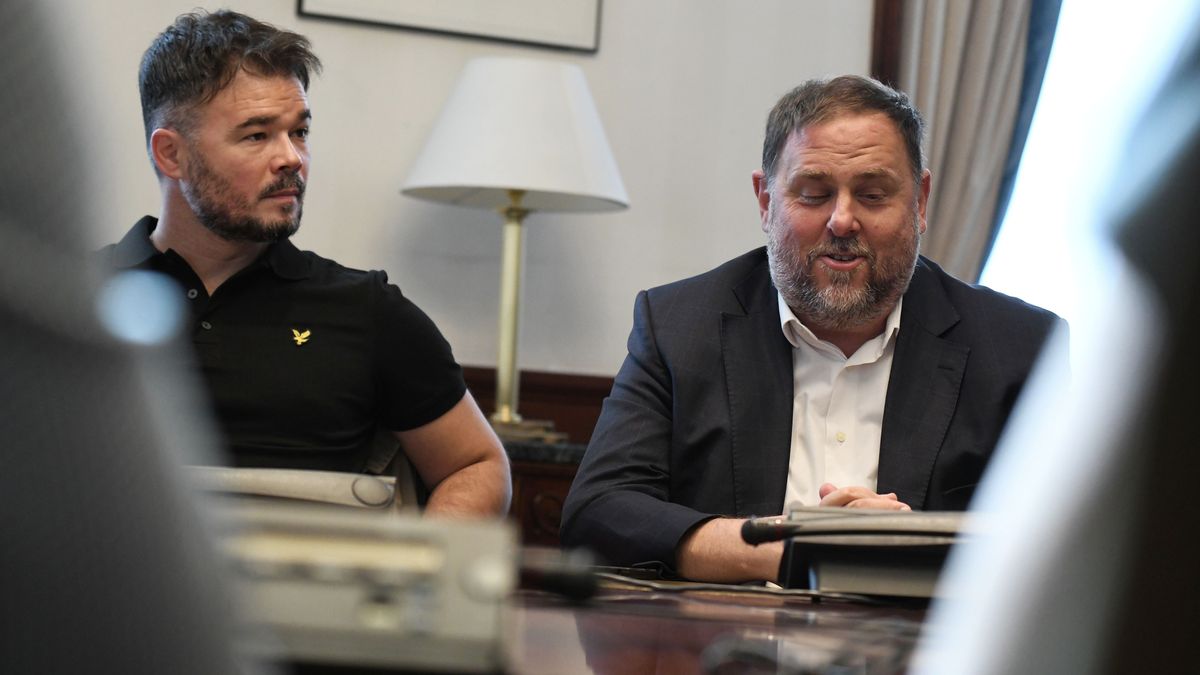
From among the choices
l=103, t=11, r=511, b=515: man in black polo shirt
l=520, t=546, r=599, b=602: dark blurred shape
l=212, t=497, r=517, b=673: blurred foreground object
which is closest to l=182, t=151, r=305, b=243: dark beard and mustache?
l=103, t=11, r=511, b=515: man in black polo shirt

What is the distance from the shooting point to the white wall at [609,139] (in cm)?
360

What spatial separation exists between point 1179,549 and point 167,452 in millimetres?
310

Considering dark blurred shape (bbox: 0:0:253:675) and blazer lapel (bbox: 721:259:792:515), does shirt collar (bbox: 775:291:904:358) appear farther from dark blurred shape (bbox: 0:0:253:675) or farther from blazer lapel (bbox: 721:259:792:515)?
dark blurred shape (bbox: 0:0:253:675)

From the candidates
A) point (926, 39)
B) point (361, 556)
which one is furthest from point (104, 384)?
point (926, 39)

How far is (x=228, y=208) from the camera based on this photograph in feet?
7.66

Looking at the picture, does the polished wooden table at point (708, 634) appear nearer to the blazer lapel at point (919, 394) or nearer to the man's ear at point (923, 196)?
the blazer lapel at point (919, 394)

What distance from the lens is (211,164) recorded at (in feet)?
7.80

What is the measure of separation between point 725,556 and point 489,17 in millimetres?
2385

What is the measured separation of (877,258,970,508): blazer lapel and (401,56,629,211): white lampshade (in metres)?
1.21

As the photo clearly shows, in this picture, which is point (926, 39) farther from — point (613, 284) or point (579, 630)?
point (579, 630)

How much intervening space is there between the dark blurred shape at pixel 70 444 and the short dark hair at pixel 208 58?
209cm

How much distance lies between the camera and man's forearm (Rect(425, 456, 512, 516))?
85.4 inches

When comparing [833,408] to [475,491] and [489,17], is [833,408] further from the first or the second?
[489,17]

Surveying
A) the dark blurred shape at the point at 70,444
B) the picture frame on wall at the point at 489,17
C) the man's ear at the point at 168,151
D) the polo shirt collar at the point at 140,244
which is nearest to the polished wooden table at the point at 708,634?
the dark blurred shape at the point at 70,444
